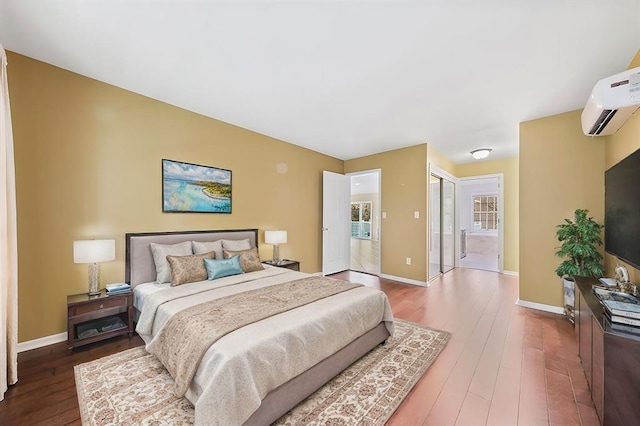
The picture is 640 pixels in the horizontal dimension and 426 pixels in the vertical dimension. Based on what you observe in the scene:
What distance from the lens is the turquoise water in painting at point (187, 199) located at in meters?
3.13

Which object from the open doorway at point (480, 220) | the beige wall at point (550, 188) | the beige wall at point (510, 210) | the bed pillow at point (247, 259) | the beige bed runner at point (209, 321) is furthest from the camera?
the open doorway at point (480, 220)

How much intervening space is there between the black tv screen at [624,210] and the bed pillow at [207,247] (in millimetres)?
3789

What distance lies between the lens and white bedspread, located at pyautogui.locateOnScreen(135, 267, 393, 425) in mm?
1271

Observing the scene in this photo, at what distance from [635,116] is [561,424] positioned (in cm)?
260

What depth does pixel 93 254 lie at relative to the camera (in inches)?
91.0

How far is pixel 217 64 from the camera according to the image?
2316 mm

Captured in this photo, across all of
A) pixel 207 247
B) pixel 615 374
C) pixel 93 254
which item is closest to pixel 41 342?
pixel 93 254

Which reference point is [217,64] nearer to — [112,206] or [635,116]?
[112,206]

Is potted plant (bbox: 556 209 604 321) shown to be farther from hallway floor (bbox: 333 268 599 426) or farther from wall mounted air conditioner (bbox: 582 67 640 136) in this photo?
wall mounted air conditioner (bbox: 582 67 640 136)

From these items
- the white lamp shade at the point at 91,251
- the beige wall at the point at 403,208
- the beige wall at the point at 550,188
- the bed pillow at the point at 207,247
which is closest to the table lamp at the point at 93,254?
the white lamp shade at the point at 91,251

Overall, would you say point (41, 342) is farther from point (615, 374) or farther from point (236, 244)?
point (615, 374)

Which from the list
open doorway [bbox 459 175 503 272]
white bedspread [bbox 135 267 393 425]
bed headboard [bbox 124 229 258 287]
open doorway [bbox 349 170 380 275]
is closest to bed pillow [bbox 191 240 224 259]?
bed headboard [bbox 124 229 258 287]

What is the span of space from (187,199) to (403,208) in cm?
379

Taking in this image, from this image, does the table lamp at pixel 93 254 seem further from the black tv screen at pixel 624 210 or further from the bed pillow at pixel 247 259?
the black tv screen at pixel 624 210
